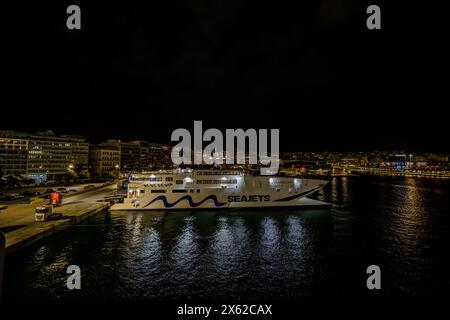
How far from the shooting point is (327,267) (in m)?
20.3

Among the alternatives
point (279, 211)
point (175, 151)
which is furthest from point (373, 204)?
point (175, 151)

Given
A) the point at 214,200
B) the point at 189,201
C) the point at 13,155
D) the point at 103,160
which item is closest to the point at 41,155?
the point at 13,155

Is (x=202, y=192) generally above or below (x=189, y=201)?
above

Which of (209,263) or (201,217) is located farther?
(201,217)

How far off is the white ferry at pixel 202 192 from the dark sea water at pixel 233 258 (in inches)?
155

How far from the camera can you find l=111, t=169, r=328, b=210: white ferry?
130 ft

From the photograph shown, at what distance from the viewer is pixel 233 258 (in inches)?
868

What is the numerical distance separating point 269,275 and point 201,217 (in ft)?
59.8

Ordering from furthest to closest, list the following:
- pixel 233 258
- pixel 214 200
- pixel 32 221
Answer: pixel 214 200 → pixel 32 221 → pixel 233 258

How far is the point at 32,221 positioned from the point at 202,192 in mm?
19983

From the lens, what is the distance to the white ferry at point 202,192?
3966cm

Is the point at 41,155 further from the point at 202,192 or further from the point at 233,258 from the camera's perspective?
the point at 233,258
